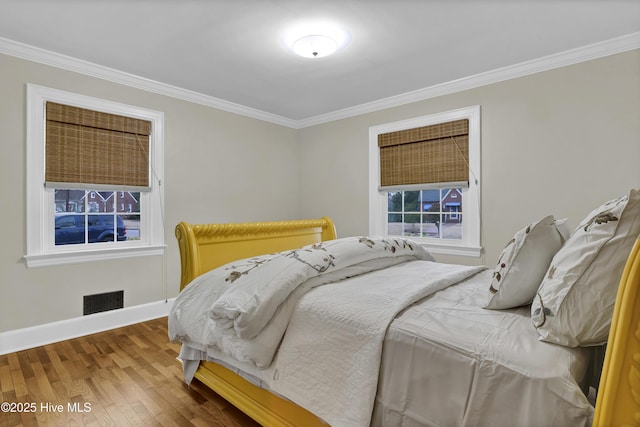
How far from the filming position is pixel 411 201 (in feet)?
12.6

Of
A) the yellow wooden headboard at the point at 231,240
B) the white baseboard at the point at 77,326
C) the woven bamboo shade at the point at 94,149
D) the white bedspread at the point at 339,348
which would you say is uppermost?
the woven bamboo shade at the point at 94,149

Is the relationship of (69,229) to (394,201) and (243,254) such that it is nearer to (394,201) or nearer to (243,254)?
(243,254)

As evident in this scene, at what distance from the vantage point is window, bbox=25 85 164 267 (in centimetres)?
272

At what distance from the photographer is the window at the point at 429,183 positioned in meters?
3.31

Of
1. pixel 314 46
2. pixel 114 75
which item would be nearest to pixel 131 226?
pixel 114 75

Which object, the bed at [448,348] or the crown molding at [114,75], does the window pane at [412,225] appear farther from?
the crown molding at [114,75]

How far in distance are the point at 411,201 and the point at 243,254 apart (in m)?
2.21

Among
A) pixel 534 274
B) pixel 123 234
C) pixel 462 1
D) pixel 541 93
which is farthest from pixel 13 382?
pixel 541 93

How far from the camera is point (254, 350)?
1.42 metres

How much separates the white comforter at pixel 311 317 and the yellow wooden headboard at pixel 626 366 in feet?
2.01

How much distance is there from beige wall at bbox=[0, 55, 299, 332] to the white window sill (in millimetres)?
52

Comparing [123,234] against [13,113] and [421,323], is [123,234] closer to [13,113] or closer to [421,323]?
[13,113]

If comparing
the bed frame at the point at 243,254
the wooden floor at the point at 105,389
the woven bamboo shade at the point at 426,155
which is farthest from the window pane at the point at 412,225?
the wooden floor at the point at 105,389

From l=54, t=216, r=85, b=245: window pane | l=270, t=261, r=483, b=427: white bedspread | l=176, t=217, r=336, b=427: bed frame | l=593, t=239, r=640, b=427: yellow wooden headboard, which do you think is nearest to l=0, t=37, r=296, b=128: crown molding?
l=54, t=216, r=85, b=245: window pane
